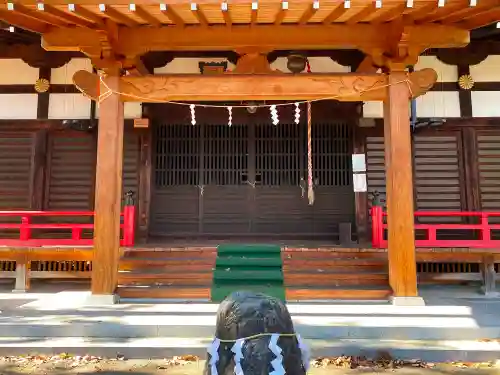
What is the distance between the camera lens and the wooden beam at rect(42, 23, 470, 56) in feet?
20.3

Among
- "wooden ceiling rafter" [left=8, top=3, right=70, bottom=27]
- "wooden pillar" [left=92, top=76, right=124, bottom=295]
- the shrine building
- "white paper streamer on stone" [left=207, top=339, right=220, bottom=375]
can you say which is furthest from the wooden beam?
"white paper streamer on stone" [left=207, top=339, right=220, bottom=375]

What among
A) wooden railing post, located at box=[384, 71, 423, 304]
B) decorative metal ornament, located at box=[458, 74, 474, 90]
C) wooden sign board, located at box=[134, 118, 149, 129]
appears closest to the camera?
wooden railing post, located at box=[384, 71, 423, 304]

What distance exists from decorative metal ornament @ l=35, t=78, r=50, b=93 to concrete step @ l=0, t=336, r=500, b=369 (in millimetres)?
6250

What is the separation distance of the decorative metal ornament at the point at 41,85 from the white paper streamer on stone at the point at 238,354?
29.8ft

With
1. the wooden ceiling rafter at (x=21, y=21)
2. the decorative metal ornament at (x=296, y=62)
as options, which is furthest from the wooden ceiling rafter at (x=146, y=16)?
the decorative metal ornament at (x=296, y=62)

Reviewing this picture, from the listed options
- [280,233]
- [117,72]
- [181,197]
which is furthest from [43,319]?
[280,233]

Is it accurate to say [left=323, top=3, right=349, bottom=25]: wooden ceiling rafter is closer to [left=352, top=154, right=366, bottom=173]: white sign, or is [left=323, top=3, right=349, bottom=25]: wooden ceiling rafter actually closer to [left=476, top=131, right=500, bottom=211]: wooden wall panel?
[left=352, top=154, right=366, bottom=173]: white sign

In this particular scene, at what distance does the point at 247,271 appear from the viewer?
5504 mm

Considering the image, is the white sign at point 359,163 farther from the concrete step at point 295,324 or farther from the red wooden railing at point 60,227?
the red wooden railing at point 60,227

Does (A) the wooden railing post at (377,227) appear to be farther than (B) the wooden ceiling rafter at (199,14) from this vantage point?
Yes

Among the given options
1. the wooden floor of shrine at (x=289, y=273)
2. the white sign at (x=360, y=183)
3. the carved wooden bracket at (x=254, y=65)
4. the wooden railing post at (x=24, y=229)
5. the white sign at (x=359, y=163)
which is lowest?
the wooden floor of shrine at (x=289, y=273)

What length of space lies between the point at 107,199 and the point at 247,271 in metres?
2.33

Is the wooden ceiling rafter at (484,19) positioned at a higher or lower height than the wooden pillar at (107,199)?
higher

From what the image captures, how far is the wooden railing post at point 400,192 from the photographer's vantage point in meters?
6.00
